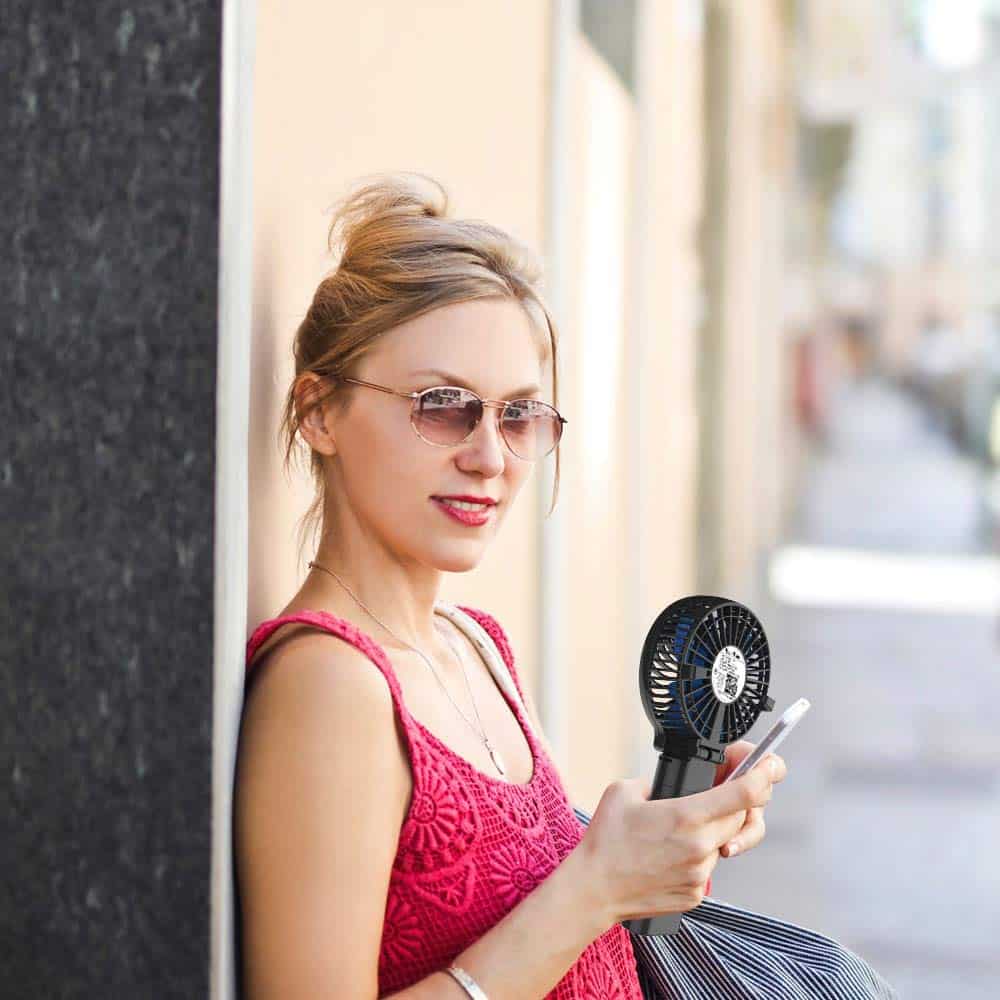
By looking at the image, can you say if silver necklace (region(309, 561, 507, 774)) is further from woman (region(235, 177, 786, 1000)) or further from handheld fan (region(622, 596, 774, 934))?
handheld fan (region(622, 596, 774, 934))

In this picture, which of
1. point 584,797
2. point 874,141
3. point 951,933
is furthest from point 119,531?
A: point 874,141

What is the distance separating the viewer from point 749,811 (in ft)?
5.43

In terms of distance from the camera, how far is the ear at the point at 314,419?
5.68ft

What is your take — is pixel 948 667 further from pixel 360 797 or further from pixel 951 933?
pixel 360 797

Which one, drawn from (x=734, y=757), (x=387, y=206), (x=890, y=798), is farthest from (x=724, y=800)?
Result: (x=890, y=798)

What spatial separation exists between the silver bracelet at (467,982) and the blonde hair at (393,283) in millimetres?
563

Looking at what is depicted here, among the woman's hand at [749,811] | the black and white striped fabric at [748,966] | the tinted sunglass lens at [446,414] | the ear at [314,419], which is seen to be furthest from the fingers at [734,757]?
the ear at [314,419]

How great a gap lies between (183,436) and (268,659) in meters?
0.25

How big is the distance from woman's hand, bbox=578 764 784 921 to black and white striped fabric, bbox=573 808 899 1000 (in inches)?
12.7

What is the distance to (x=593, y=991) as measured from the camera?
1.74m

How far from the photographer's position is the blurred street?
5.28 meters

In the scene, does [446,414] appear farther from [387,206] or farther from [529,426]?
[387,206]

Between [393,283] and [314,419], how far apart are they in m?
0.19

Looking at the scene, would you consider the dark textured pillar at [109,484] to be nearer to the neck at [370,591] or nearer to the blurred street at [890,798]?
the neck at [370,591]
